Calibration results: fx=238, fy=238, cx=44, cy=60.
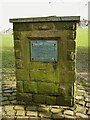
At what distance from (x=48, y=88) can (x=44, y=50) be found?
97 centimetres

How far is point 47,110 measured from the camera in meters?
5.70

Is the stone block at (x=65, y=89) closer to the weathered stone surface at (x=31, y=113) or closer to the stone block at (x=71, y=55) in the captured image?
the stone block at (x=71, y=55)

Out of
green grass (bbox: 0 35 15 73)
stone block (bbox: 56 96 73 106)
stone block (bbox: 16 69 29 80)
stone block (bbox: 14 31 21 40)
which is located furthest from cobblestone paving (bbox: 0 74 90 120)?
green grass (bbox: 0 35 15 73)

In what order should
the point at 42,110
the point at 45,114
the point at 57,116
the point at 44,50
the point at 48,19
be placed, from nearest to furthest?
the point at 57,116 → the point at 45,114 → the point at 48,19 → the point at 42,110 → the point at 44,50

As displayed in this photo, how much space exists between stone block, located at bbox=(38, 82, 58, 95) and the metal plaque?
24.2 inches

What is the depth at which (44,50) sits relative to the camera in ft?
19.5

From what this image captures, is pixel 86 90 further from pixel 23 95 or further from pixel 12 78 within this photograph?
pixel 12 78

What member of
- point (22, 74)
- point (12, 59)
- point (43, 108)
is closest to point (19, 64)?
point (22, 74)

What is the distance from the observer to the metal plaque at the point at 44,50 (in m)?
5.82

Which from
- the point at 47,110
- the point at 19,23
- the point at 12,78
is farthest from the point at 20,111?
the point at 12,78

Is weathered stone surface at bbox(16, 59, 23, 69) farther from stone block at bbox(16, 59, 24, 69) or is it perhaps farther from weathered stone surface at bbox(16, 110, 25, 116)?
weathered stone surface at bbox(16, 110, 25, 116)

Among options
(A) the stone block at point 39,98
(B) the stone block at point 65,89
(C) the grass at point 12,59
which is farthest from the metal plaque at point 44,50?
(C) the grass at point 12,59

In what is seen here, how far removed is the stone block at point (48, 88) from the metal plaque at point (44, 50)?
62cm

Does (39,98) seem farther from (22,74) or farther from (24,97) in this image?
(22,74)
